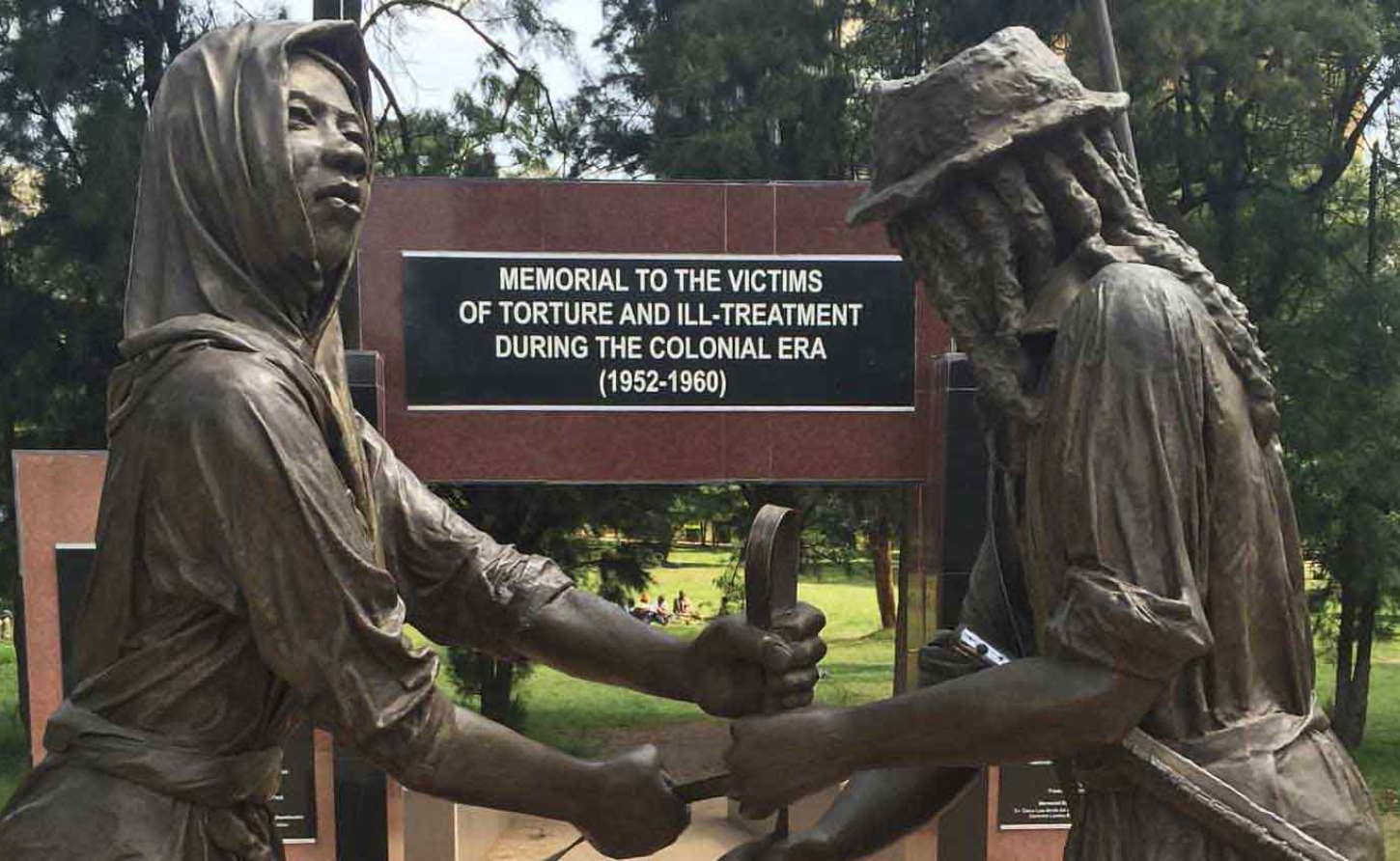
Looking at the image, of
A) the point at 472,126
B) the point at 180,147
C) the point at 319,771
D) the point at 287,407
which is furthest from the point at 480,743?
the point at 472,126

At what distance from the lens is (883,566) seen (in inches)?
683

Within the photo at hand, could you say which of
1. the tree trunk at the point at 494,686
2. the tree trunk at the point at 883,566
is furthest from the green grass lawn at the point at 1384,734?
the tree trunk at the point at 494,686

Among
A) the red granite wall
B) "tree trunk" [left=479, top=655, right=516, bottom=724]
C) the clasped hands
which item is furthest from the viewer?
"tree trunk" [left=479, top=655, right=516, bottom=724]

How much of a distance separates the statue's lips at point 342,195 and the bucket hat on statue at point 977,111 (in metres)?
0.86

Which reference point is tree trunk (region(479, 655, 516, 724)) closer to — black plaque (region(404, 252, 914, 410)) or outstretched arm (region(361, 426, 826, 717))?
black plaque (region(404, 252, 914, 410))

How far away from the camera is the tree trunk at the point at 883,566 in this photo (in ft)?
47.4

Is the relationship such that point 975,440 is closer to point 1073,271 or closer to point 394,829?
point 394,829

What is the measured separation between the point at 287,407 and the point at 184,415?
5.6 inches

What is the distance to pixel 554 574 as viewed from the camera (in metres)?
2.87

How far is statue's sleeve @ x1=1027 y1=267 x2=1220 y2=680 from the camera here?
1.98 m

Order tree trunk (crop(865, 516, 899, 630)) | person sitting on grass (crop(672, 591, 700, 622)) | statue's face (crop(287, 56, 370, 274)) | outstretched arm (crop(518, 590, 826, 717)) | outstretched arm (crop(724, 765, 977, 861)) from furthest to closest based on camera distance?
person sitting on grass (crop(672, 591, 700, 622)) < tree trunk (crop(865, 516, 899, 630)) < outstretched arm (crop(724, 765, 977, 861)) < outstretched arm (crop(518, 590, 826, 717)) < statue's face (crop(287, 56, 370, 274))

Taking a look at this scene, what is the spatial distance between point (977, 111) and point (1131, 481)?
67cm

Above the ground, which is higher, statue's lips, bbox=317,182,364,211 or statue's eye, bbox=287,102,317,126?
statue's eye, bbox=287,102,317,126

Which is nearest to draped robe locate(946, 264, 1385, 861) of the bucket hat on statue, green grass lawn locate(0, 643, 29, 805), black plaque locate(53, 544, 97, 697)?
the bucket hat on statue
